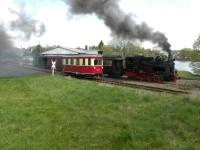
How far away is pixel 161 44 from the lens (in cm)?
3541

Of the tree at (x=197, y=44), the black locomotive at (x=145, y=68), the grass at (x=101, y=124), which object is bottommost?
the grass at (x=101, y=124)

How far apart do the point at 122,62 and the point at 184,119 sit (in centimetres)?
2472

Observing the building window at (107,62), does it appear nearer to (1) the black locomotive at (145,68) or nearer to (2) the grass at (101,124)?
(1) the black locomotive at (145,68)

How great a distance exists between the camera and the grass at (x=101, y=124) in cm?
943

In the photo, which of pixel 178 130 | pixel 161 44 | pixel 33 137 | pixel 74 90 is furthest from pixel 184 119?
pixel 161 44

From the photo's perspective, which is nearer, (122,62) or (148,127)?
(148,127)

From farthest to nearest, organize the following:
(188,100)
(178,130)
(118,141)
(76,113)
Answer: (188,100)
(76,113)
(178,130)
(118,141)

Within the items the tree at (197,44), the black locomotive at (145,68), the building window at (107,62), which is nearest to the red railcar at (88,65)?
the black locomotive at (145,68)

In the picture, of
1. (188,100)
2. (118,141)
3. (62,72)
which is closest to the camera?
(118,141)

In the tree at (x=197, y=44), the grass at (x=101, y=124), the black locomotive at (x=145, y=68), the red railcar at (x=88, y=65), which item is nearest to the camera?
the grass at (x=101, y=124)

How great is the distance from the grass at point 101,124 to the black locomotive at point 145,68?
15323 millimetres

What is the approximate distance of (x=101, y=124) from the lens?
1177cm

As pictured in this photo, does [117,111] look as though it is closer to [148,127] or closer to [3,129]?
[148,127]

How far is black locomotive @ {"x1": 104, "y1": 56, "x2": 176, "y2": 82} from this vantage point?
32.6m
